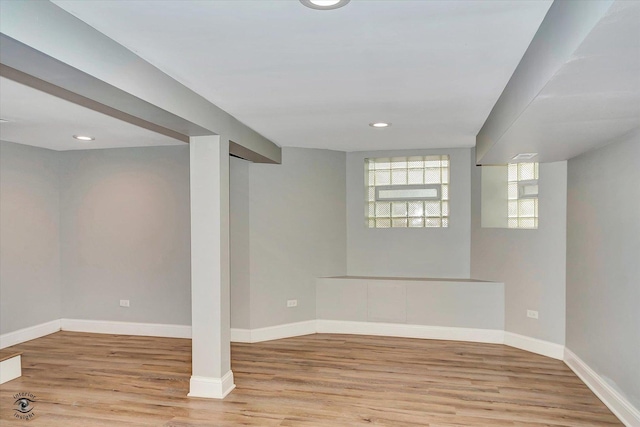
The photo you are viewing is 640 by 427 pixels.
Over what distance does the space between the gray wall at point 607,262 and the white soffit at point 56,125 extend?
160 inches

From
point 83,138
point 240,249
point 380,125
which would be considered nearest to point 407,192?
point 380,125

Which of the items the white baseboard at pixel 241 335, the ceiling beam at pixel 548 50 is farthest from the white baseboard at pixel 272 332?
the ceiling beam at pixel 548 50

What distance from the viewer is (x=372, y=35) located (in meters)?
2.12

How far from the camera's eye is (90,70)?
6.61 ft

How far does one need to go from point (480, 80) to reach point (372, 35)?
996mm

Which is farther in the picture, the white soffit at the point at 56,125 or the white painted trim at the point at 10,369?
the white painted trim at the point at 10,369

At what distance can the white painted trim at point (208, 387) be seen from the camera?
11.9ft

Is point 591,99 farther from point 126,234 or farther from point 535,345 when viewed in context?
point 126,234

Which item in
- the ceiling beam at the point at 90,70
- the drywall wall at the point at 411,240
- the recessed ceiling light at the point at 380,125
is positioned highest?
the recessed ceiling light at the point at 380,125

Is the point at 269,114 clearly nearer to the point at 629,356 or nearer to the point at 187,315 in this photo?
the point at 187,315

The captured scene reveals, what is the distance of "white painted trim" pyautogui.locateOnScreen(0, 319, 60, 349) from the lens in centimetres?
499

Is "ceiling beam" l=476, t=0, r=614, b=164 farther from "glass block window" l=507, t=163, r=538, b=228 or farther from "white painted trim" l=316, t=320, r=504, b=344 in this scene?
"white painted trim" l=316, t=320, r=504, b=344

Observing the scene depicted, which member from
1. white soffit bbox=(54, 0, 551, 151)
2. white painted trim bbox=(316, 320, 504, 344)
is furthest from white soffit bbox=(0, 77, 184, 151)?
white painted trim bbox=(316, 320, 504, 344)

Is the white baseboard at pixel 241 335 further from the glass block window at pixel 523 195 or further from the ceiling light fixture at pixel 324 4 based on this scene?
the ceiling light fixture at pixel 324 4
